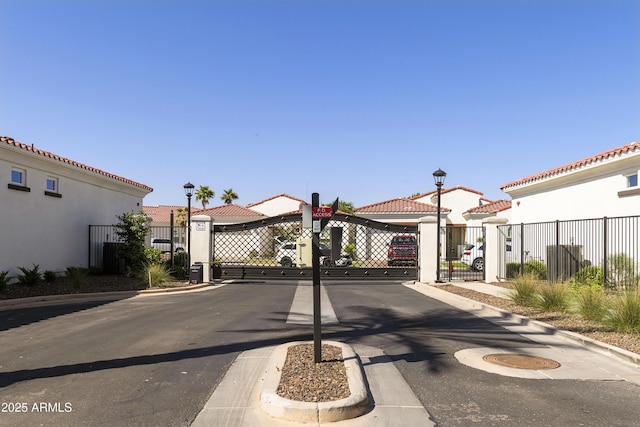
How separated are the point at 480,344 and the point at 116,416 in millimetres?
5721

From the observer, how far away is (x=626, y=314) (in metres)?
8.16

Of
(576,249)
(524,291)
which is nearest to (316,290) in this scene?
(524,291)

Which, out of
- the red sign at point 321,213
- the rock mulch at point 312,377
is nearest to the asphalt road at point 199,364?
the rock mulch at point 312,377

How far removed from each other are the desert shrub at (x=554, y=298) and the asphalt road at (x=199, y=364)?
166 centimetres

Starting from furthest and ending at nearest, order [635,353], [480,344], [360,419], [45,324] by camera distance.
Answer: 1. [45,324]
2. [480,344]
3. [635,353]
4. [360,419]

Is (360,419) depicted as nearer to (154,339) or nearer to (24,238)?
(154,339)

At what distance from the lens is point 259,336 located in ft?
27.3

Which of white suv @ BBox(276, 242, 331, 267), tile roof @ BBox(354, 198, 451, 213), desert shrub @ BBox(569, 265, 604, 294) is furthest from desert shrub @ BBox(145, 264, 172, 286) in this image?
tile roof @ BBox(354, 198, 451, 213)

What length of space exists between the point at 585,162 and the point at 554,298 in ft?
26.4

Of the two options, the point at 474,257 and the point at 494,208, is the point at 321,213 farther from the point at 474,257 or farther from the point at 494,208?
the point at 494,208

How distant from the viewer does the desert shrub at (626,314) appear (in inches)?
318

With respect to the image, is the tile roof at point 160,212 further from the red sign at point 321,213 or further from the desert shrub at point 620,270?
the red sign at point 321,213

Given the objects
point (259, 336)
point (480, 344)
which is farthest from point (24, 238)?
point (480, 344)

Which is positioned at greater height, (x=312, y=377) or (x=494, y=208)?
(x=494, y=208)
